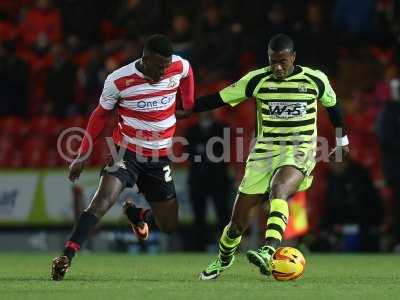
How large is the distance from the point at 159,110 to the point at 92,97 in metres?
8.47

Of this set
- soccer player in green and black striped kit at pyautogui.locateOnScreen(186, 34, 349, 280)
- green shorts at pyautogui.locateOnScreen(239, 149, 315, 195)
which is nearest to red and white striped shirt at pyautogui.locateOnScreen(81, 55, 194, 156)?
soccer player in green and black striped kit at pyautogui.locateOnScreen(186, 34, 349, 280)

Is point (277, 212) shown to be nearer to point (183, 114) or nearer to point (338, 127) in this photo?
point (338, 127)

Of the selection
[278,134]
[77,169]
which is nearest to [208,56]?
[278,134]

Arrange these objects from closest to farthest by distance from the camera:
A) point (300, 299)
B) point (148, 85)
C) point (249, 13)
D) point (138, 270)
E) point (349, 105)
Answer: point (300, 299) < point (148, 85) < point (138, 270) < point (349, 105) < point (249, 13)

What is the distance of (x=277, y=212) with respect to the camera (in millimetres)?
10383

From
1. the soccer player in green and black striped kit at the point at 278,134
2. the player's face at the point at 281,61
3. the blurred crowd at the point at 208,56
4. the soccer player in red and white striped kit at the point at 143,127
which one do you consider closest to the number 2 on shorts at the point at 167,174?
the soccer player in red and white striped kit at the point at 143,127

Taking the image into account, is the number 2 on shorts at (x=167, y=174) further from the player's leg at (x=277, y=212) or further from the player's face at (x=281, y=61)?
the player's face at (x=281, y=61)

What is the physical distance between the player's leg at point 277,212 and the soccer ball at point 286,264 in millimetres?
57

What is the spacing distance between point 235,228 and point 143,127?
4.00 ft

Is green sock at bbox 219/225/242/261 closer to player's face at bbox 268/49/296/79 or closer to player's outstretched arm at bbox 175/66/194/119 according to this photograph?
player's outstretched arm at bbox 175/66/194/119

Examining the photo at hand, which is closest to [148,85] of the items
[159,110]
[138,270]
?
[159,110]

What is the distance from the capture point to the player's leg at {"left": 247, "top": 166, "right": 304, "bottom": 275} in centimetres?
1008

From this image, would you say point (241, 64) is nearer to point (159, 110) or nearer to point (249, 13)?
point (249, 13)

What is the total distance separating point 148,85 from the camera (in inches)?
434
